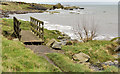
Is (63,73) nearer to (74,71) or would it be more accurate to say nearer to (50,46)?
(74,71)

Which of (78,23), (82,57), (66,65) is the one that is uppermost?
(78,23)

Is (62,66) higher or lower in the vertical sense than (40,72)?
lower

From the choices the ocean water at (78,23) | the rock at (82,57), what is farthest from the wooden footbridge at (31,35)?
the ocean water at (78,23)

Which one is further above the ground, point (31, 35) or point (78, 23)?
point (78, 23)

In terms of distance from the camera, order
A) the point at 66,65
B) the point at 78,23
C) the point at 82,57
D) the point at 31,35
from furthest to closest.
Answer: the point at 78,23 < the point at 31,35 < the point at 82,57 < the point at 66,65

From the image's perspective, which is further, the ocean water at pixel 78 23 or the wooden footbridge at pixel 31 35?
the ocean water at pixel 78 23

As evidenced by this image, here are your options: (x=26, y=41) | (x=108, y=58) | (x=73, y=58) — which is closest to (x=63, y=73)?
(x=73, y=58)

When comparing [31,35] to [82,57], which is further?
[31,35]

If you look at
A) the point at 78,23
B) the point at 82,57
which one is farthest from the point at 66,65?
the point at 78,23

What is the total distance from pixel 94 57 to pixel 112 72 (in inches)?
145

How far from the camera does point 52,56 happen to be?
11141 millimetres

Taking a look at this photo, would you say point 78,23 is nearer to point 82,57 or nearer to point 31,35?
point 31,35

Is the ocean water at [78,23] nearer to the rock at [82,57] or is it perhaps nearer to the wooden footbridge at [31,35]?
the wooden footbridge at [31,35]

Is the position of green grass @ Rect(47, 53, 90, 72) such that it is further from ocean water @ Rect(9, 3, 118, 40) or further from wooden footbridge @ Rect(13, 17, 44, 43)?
ocean water @ Rect(9, 3, 118, 40)
